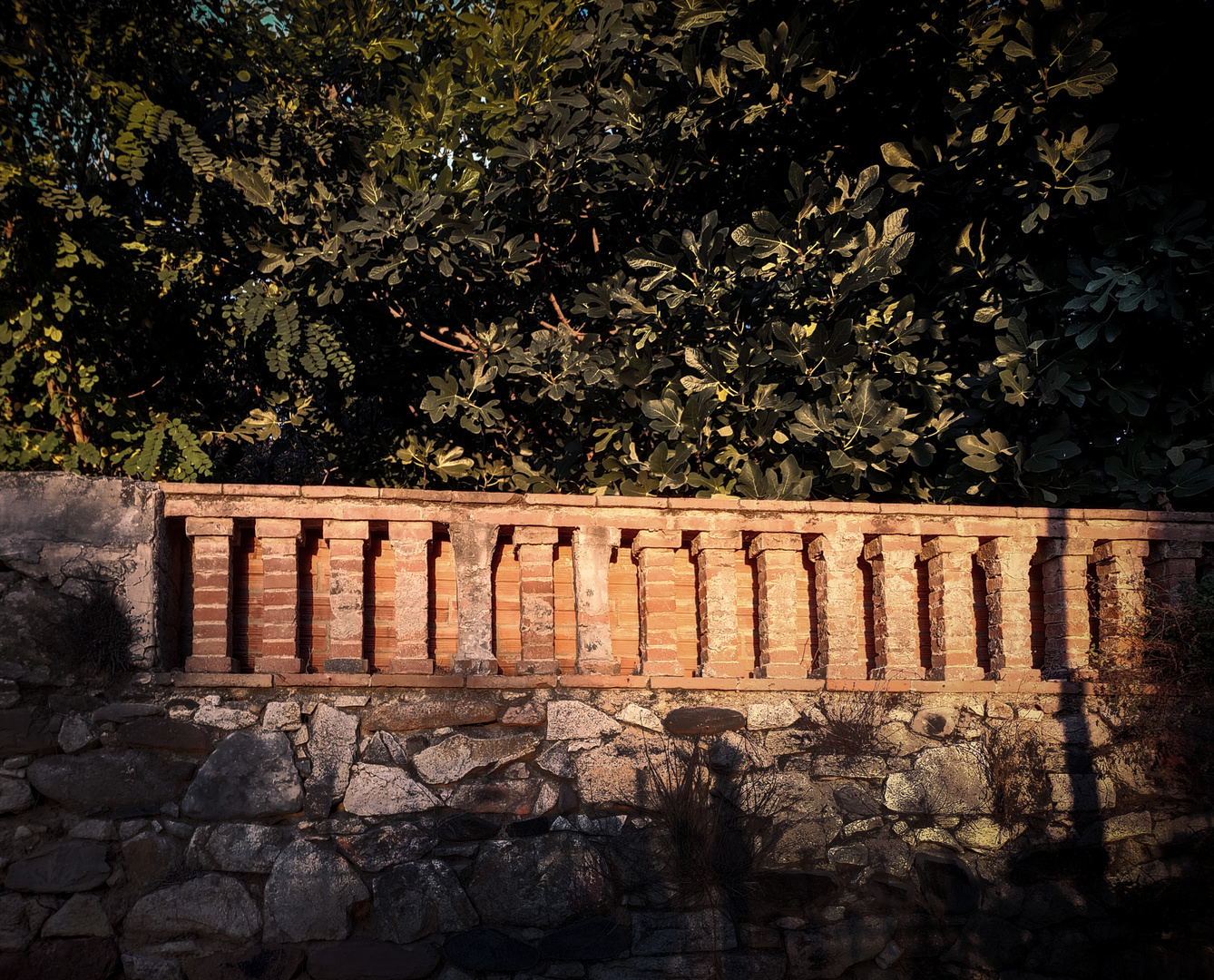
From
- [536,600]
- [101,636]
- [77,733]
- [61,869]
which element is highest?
[536,600]

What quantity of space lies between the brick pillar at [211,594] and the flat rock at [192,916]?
825mm

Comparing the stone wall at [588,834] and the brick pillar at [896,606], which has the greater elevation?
the brick pillar at [896,606]

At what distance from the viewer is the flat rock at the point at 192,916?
11.7 feet

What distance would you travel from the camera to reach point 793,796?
4062 mm

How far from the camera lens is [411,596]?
406 centimetres

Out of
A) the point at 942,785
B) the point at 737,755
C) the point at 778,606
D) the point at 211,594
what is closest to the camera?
the point at 211,594

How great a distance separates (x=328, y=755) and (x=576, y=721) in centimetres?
100

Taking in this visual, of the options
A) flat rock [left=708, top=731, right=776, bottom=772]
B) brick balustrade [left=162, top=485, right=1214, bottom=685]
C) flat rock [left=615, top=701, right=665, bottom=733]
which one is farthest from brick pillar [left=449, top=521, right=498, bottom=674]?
flat rock [left=708, top=731, right=776, bottom=772]

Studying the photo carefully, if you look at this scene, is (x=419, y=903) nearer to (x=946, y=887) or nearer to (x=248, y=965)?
(x=248, y=965)

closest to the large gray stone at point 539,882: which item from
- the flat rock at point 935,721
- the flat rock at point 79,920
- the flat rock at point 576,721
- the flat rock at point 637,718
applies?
the flat rock at point 576,721

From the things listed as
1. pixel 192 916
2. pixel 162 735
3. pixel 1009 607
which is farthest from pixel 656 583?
pixel 192 916

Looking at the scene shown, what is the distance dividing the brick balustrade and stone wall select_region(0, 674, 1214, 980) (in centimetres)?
19

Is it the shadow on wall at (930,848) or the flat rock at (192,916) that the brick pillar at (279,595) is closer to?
the flat rock at (192,916)

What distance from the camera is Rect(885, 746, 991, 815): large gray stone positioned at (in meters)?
4.15
